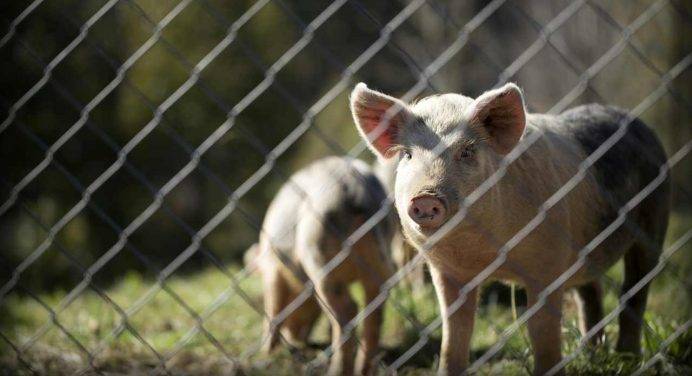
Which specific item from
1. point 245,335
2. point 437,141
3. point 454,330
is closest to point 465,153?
point 437,141

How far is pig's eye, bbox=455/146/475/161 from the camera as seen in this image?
286 cm

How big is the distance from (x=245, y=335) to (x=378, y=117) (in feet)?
8.46

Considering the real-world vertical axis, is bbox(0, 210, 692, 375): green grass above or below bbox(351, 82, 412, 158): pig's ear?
below

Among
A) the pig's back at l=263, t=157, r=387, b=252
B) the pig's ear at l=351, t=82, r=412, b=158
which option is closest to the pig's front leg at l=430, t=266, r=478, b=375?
the pig's ear at l=351, t=82, r=412, b=158

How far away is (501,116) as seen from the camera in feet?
9.36

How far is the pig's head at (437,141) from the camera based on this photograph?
273 centimetres

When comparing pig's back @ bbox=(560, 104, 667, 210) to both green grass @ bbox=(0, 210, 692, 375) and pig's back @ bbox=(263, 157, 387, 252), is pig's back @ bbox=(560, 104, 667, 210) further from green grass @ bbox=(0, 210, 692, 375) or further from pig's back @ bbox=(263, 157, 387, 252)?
pig's back @ bbox=(263, 157, 387, 252)

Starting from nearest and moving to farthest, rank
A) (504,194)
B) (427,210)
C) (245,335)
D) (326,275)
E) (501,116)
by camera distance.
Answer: (427,210)
(501,116)
(504,194)
(326,275)
(245,335)

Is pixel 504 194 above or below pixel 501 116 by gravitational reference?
below

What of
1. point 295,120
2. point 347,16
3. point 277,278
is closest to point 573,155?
point 277,278

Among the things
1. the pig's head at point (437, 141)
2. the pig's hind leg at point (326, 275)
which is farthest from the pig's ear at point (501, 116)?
the pig's hind leg at point (326, 275)

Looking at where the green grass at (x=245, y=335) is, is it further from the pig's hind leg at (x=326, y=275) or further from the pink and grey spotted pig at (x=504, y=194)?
the pig's hind leg at (x=326, y=275)

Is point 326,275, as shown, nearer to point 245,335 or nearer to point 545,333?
point 245,335

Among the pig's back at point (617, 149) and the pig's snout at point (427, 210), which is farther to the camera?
the pig's back at point (617, 149)
